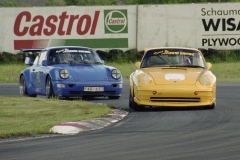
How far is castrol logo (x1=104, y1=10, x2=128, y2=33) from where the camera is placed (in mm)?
37344

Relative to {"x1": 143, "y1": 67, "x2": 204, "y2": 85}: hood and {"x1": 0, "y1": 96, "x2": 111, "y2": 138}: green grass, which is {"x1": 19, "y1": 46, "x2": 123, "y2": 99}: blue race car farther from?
{"x1": 143, "y1": 67, "x2": 204, "y2": 85}: hood

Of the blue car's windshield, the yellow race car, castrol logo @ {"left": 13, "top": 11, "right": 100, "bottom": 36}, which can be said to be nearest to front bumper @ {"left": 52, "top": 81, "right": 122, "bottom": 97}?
the blue car's windshield

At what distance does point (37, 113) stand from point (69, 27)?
22.3 meters

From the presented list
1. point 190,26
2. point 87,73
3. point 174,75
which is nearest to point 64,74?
point 87,73

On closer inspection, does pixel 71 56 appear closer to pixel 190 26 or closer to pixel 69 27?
pixel 69 27

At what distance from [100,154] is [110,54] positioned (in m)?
27.0

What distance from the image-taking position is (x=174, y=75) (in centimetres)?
1675

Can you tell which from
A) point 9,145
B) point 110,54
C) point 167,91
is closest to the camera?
point 9,145

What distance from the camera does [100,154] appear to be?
10016mm

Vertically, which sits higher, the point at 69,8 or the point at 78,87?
the point at 69,8

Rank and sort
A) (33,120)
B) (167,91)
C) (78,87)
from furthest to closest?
(78,87) → (167,91) → (33,120)

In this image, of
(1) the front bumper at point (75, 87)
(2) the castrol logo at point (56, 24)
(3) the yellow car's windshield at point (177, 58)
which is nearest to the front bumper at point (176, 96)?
(3) the yellow car's windshield at point (177, 58)

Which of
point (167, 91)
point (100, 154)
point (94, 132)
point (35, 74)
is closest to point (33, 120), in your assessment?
point (94, 132)

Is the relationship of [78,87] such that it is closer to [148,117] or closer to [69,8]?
[148,117]
